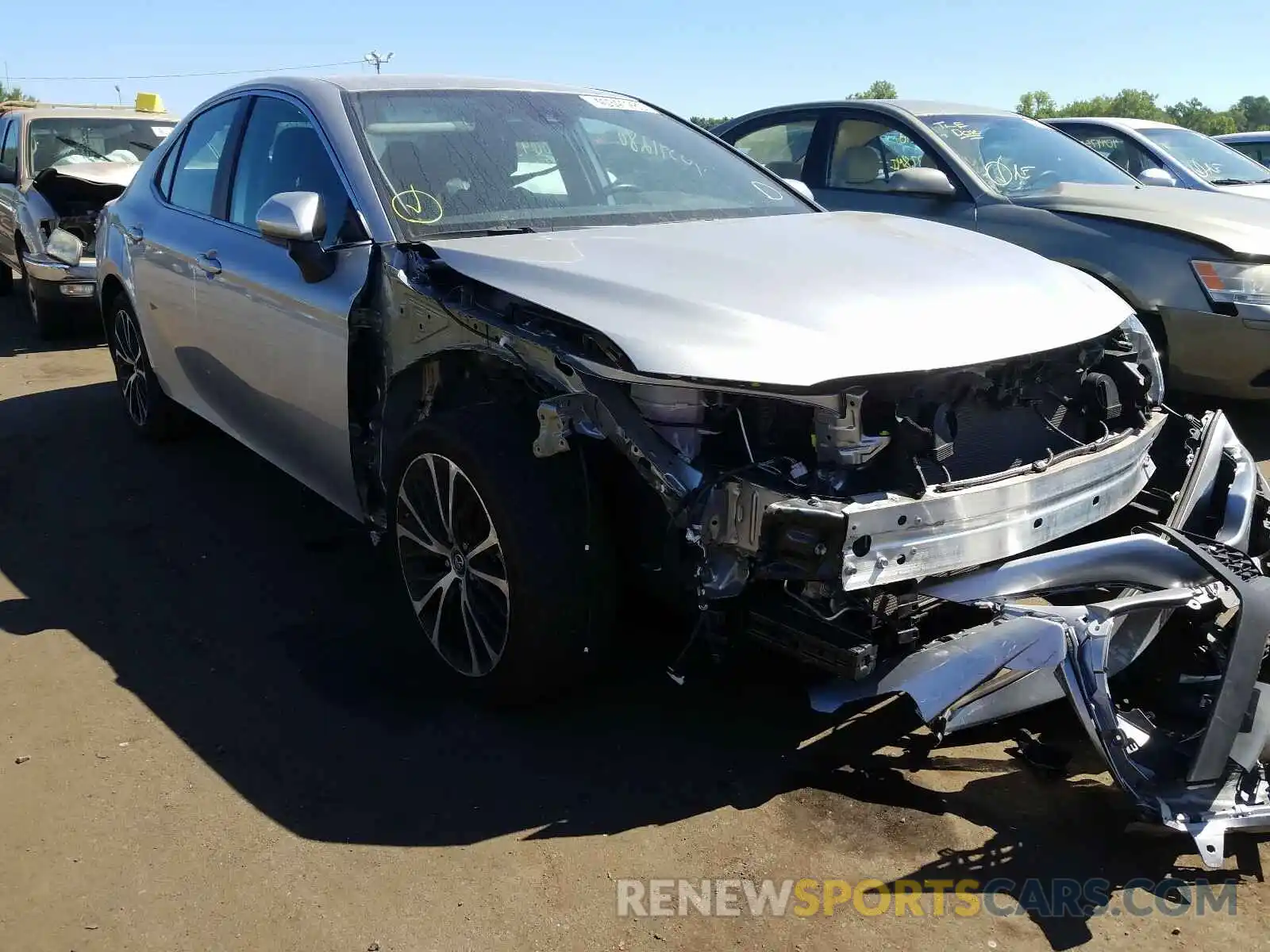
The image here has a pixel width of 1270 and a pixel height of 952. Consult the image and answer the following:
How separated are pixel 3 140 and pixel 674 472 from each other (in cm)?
1049

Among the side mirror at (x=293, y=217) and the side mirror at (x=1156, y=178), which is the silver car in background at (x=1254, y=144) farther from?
the side mirror at (x=293, y=217)

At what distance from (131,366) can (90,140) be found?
18.4 ft

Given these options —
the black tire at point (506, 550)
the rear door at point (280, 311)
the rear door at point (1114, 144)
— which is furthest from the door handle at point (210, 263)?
the rear door at point (1114, 144)

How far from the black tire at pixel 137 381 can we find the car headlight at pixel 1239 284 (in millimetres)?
5294

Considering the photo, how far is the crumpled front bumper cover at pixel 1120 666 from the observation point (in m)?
2.42

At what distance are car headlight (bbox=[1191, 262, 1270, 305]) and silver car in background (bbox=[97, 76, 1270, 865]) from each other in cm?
242

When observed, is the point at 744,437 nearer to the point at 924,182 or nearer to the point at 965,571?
the point at 965,571

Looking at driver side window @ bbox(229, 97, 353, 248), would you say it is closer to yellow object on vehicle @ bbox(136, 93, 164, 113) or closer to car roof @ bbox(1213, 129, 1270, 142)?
yellow object on vehicle @ bbox(136, 93, 164, 113)

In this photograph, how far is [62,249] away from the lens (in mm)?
8844

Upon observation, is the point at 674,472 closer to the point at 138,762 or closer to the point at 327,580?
the point at 138,762

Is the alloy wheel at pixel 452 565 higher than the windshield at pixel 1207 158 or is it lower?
lower

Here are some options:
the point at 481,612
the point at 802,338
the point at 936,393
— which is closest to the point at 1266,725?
the point at 936,393

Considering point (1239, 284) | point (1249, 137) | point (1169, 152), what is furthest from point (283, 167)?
point (1249, 137)

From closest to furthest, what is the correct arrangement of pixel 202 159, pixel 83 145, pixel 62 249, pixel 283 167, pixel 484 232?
pixel 484 232
pixel 283 167
pixel 202 159
pixel 62 249
pixel 83 145
